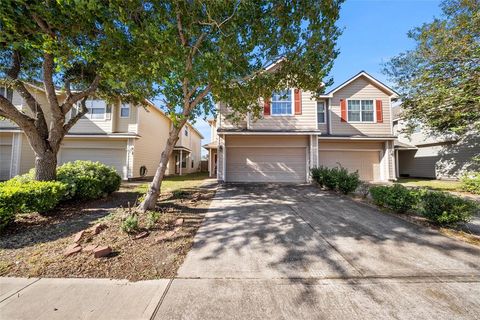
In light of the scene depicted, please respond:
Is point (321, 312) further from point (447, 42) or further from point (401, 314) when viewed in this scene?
point (447, 42)

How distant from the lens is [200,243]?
3863 mm

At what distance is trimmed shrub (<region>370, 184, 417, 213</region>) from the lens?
5.51m

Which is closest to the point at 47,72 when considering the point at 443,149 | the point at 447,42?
the point at 447,42

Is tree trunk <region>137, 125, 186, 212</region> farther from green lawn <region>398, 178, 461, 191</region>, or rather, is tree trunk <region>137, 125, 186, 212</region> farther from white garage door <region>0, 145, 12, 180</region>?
white garage door <region>0, 145, 12, 180</region>

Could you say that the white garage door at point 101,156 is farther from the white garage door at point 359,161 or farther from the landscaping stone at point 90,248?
the white garage door at point 359,161

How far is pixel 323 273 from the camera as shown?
291cm

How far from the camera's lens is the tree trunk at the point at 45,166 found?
20.2ft

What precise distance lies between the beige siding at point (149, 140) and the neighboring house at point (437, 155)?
17.2 m

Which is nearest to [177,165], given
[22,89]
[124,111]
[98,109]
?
[124,111]

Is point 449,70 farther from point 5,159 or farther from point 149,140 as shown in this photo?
point 5,159

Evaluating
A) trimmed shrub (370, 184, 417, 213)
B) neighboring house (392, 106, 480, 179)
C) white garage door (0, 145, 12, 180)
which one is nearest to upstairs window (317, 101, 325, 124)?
neighboring house (392, 106, 480, 179)

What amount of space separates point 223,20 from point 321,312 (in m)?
6.50

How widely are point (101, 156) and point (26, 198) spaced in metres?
10.6

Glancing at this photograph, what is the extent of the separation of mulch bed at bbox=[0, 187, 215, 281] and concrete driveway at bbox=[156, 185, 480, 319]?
423 mm
